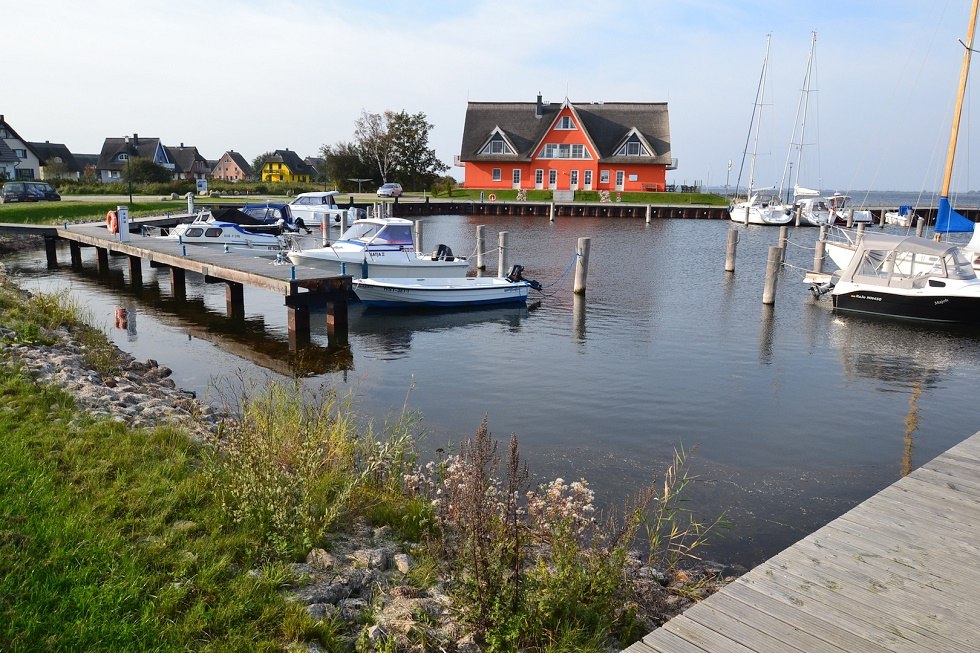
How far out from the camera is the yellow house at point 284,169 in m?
108

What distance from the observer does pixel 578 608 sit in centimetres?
490

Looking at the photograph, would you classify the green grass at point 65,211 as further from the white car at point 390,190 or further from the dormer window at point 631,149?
the dormer window at point 631,149

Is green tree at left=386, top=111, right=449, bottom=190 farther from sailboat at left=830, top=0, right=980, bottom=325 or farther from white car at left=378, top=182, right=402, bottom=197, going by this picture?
sailboat at left=830, top=0, right=980, bottom=325

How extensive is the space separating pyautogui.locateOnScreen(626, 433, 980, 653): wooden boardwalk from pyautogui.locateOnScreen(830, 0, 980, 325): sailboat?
49.5 ft

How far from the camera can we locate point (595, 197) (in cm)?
6538

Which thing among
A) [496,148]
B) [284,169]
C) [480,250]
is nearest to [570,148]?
[496,148]

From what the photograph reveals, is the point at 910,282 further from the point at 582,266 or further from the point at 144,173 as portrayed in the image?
the point at 144,173

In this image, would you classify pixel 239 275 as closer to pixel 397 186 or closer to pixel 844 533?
pixel 844 533

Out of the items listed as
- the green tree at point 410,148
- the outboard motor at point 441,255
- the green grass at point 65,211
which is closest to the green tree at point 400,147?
the green tree at point 410,148

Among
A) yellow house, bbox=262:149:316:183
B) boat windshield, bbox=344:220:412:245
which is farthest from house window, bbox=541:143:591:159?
yellow house, bbox=262:149:316:183

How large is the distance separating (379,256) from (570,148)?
49762mm

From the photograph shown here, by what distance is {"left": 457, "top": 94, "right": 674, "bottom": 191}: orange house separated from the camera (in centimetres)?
6706

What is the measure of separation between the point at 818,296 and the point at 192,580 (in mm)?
22375

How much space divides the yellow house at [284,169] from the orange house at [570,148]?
46.9m
